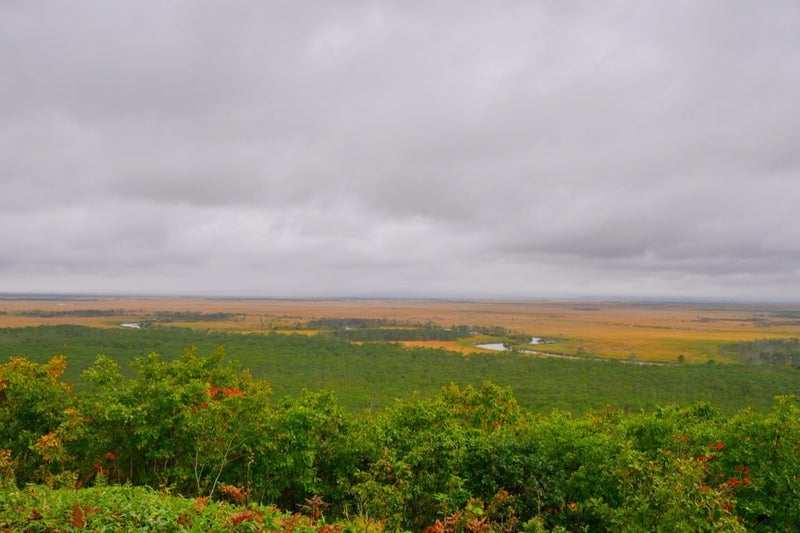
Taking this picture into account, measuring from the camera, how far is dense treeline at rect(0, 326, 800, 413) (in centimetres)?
4322

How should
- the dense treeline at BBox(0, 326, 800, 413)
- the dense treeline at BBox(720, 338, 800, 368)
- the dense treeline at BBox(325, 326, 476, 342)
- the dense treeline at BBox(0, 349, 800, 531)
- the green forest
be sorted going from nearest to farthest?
the green forest
the dense treeline at BBox(0, 349, 800, 531)
the dense treeline at BBox(0, 326, 800, 413)
the dense treeline at BBox(720, 338, 800, 368)
the dense treeline at BBox(325, 326, 476, 342)

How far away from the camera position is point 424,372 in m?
57.1

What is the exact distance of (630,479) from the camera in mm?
8367

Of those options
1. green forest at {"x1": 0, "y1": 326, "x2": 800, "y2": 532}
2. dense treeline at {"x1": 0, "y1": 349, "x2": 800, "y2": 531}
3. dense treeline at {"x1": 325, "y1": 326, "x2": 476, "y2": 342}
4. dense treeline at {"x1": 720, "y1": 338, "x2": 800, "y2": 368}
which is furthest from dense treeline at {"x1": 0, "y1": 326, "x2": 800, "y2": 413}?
dense treeline at {"x1": 0, "y1": 349, "x2": 800, "y2": 531}

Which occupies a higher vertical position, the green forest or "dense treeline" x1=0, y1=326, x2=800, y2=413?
the green forest

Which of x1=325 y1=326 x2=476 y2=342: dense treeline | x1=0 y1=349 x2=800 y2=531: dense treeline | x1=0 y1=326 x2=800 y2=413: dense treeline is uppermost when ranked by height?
x1=0 y1=349 x2=800 y2=531: dense treeline

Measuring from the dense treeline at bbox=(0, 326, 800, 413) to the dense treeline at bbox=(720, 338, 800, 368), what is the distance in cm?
1084

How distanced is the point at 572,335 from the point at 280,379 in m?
84.5

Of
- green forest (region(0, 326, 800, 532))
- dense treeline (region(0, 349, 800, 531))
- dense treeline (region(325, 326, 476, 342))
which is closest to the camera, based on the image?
green forest (region(0, 326, 800, 532))

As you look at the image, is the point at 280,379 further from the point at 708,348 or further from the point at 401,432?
the point at 708,348

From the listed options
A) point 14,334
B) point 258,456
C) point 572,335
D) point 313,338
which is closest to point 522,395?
point 258,456

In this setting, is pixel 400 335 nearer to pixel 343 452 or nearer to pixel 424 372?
pixel 424 372

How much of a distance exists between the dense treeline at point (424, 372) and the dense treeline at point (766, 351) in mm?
10842

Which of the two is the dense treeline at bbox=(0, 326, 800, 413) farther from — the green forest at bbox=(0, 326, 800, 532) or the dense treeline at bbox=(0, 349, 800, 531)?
the dense treeline at bbox=(0, 349, 800, 531)
